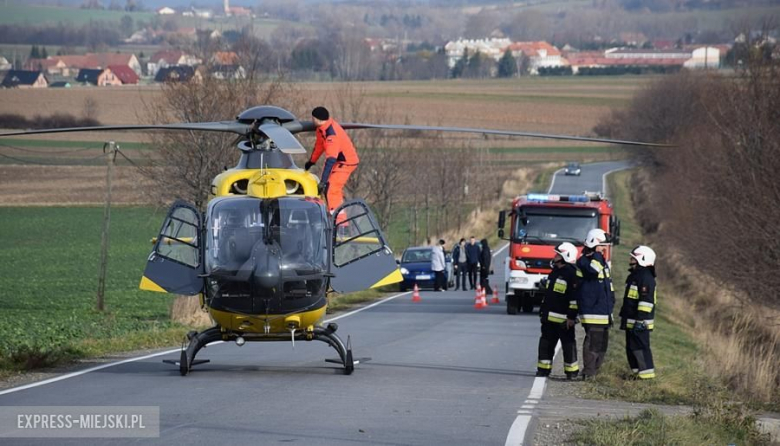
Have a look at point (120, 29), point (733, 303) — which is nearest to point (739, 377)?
point (733, 303)

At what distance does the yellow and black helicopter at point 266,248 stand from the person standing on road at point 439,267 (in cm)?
2372

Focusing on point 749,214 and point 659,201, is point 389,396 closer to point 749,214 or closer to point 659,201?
point 749,214

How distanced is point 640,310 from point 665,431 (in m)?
4.48

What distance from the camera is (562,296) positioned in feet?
51.2

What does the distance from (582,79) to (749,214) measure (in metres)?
156

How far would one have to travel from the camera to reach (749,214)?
34.9 meters

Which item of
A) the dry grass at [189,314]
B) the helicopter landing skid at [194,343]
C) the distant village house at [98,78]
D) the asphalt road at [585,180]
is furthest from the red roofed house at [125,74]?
the helicopter landing skid at [194,343]

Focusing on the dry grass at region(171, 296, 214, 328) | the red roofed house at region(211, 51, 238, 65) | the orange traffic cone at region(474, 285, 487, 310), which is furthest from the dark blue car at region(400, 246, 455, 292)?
the dry grass at region(171, 296, 214, 328)

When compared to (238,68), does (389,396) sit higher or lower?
lower

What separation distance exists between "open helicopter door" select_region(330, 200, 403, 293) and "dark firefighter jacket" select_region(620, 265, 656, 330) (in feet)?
9.85

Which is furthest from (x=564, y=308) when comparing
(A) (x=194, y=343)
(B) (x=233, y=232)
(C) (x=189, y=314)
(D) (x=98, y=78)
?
(D) (x=98, y=78)

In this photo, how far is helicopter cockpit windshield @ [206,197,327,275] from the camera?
1382 centimetres

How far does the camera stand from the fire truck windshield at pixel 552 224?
2900 cm

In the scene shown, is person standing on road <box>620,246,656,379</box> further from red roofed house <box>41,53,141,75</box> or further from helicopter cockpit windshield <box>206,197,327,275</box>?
red roofed house <box>41,53,141,75</box>
